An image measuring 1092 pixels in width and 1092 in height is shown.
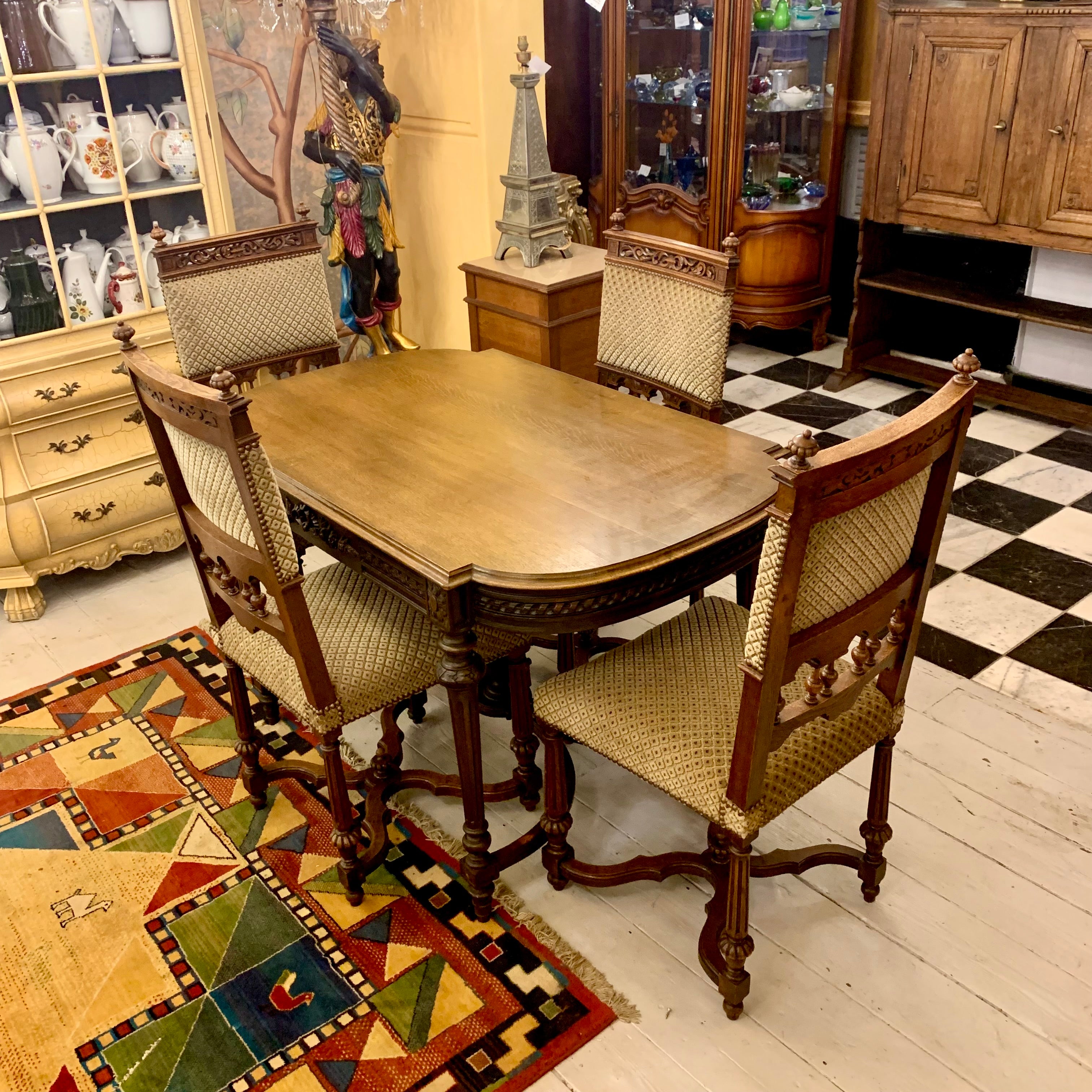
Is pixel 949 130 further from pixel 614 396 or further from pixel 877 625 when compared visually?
pixel 877 625

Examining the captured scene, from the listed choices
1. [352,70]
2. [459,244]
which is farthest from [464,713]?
[459,244]

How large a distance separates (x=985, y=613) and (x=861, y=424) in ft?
4.29

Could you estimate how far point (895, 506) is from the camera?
1.50 metres

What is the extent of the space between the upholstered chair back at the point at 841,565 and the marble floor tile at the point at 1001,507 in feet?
5.88


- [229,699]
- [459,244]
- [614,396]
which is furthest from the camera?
[459,244]

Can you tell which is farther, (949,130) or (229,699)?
(949,130)

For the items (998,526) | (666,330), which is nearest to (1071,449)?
(998,526)

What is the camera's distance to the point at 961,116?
12.2 feet

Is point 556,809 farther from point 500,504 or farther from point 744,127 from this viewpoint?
point 744,127

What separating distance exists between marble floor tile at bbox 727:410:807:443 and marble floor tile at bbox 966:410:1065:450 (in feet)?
2.03

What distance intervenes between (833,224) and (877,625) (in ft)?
10.8

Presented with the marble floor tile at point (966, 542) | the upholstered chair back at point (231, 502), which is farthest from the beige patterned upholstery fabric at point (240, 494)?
the marble floor tile at point (966, 542)

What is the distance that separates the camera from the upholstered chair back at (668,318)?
2.31 metres

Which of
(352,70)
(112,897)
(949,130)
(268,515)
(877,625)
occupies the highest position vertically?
(352,70)
